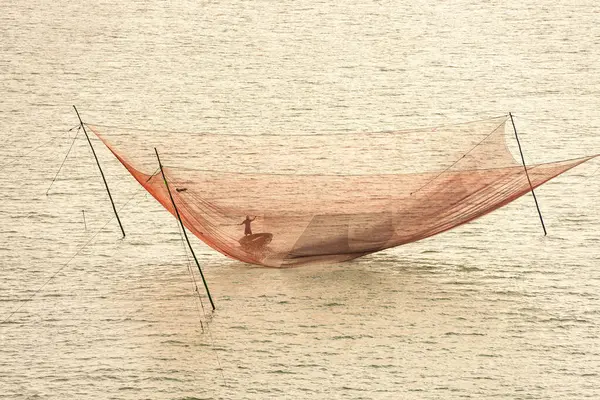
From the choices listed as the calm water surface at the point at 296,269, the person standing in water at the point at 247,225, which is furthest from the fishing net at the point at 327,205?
the calm water surface at the point at 296,269

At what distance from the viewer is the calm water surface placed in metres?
2.79

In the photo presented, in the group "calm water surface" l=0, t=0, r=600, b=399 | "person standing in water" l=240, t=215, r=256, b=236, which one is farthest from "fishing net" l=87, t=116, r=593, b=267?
"calm water surface" l=0, t=0, r=600, b=399

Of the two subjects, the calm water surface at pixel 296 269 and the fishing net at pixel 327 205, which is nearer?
the calm water surface at pixel 296 269

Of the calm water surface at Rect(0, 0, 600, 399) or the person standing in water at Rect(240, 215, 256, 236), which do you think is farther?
the person standing in water at Rect(240, 215, 256, 236)

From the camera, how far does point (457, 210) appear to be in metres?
3.21

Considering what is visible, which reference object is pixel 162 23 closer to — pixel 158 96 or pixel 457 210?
pixel 158 96

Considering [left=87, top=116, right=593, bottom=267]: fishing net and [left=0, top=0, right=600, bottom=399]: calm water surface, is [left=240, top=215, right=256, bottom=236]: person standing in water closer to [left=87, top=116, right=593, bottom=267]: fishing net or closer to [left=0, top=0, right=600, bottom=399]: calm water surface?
[left=87, top=116, right=593, bottom=267]: fishing net

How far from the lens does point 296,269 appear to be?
336cm

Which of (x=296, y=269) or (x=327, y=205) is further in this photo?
(x=296, y=269)

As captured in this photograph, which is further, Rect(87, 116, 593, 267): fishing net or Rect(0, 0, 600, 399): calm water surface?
Rect(87, 116, 593, 267): fishing net

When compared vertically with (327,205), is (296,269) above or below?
below

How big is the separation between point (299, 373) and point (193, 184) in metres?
0.76

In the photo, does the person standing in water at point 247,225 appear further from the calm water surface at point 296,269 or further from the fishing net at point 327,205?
the calm water surface at point 296,269

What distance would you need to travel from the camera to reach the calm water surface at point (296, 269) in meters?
2.79
